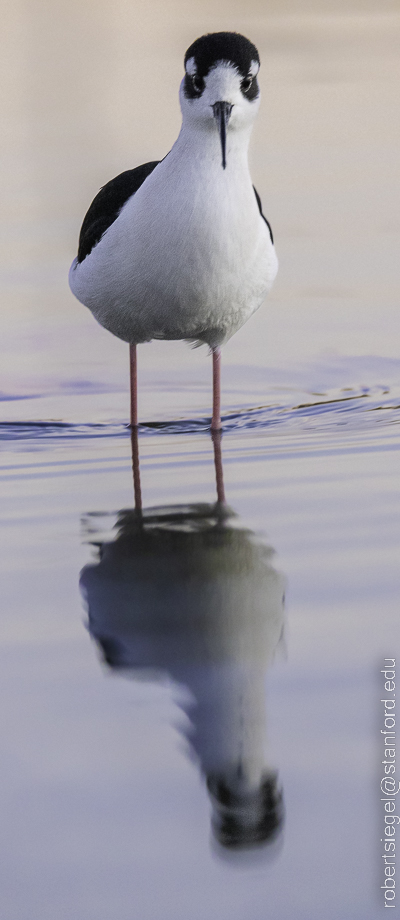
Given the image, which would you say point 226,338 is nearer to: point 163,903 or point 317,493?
point 317,493

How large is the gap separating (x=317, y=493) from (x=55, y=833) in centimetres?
248

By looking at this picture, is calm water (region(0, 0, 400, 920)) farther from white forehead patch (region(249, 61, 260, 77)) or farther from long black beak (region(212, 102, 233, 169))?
white forehead patch (region(249, 61, 260, 77))

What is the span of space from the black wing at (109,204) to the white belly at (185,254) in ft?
0.57

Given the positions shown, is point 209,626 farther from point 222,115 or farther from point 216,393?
point 216,393

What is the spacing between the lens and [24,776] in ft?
10.4

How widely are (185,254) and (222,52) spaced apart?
2.53ft

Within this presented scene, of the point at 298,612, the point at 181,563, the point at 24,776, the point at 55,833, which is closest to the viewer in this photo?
the point at 55,833

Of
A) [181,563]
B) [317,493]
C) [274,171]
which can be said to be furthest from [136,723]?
[274,171]

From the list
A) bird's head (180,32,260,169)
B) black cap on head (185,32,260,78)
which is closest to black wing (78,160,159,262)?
bird's head (180,32,260,169)

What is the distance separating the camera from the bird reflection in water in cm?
313

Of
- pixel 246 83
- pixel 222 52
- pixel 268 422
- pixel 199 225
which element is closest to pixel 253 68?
pixel 246 83

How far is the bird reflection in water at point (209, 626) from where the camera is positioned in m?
3.13

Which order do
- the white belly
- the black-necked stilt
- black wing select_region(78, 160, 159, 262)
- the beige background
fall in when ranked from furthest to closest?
the beige background → black wing select_region(78, 160, 159, 262) → the white belly → the black-necked stilt

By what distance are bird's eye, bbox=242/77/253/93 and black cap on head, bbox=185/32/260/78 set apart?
0.02 metres
